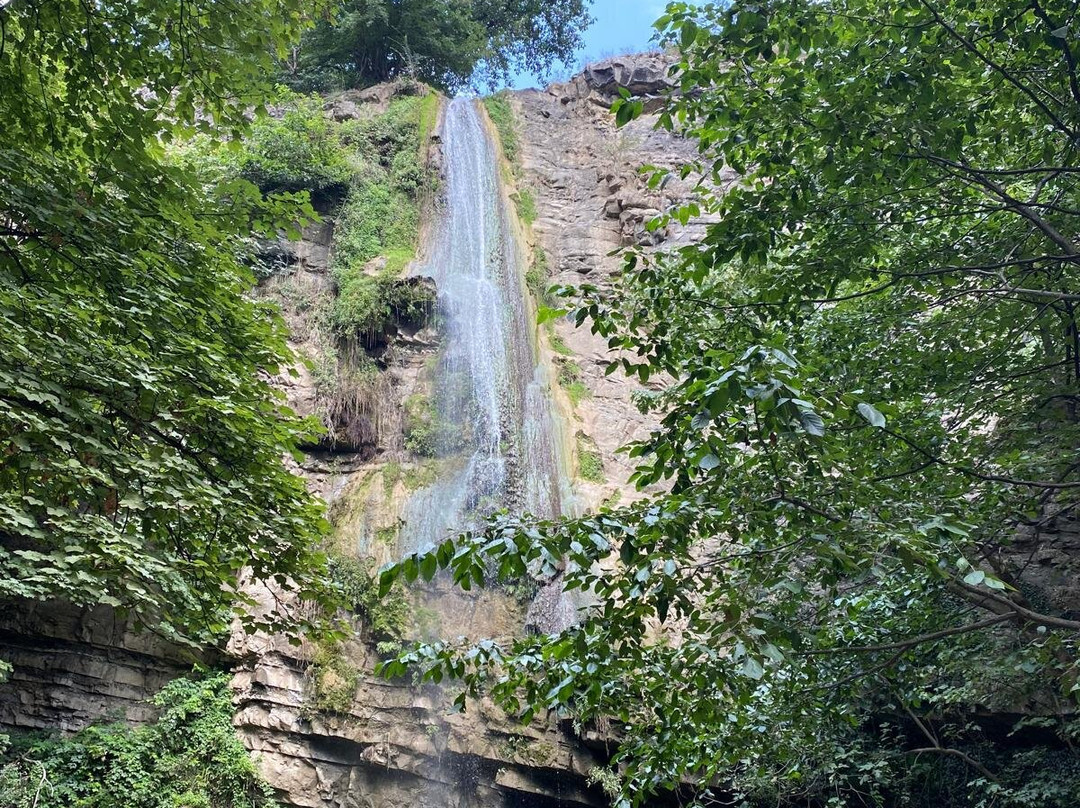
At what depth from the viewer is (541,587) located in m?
11.8

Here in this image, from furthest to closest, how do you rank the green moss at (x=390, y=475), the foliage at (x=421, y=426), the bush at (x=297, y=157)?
the bush at (x=297, y=157) < the foliage at (x=421, y=426) < the green moss at (x=390, y=475)

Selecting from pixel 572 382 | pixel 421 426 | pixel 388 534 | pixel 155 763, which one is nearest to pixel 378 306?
pixel 421 426

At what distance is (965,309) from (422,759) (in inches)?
325

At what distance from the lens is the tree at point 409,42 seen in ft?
67.5

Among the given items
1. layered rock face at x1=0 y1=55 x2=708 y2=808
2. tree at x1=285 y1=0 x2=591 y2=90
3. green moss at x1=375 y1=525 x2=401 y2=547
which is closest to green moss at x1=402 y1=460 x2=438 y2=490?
layered rock face at x1=0 y1=55 x2=708 y2=808

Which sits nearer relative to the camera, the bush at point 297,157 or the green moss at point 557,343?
the green moss at point 557,343

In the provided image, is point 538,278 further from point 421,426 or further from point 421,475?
point 421,475

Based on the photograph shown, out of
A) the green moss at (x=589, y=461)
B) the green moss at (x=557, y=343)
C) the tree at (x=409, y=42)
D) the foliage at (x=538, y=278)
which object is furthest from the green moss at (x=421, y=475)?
the tree at (x=409, y=42)

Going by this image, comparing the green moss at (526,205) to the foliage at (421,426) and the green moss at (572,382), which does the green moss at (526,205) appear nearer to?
the green moss at (572,382)

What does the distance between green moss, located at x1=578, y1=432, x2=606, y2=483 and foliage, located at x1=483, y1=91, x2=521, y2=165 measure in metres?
8.43

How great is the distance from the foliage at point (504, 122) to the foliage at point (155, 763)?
13644mm

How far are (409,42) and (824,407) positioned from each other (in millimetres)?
20985

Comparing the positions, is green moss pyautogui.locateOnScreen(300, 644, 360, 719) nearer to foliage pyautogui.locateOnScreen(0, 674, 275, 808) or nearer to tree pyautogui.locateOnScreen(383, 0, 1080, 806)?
foliage pyautogui.locateOnScreen(0, 674, 275, 808)

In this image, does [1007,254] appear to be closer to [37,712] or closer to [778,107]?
[778,107]
